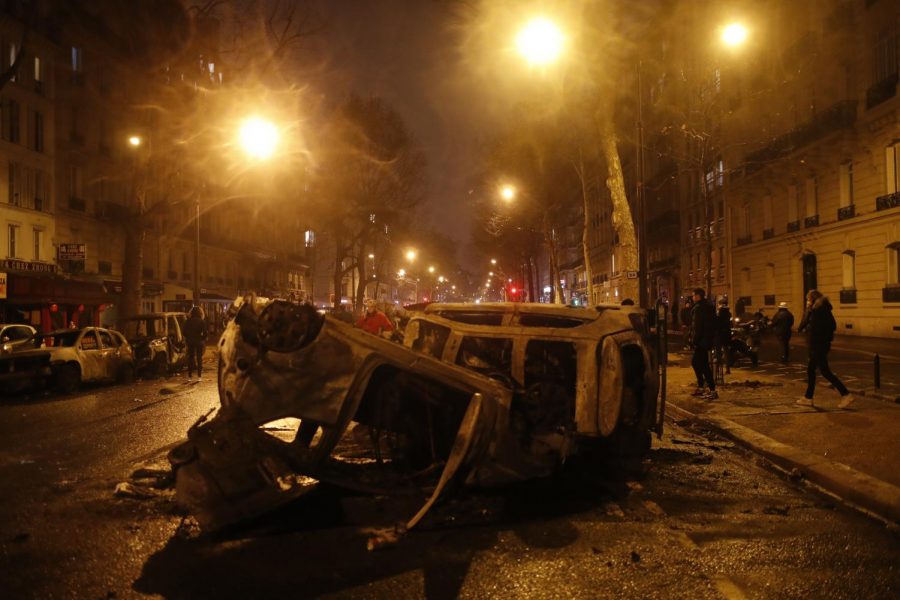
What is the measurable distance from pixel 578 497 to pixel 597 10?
47.8 feet

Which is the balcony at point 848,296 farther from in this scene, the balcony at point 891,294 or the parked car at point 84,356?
the parked car at point 84,356

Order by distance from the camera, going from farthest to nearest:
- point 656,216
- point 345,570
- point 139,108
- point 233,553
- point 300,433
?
point 656,216 < point 139,108 < point 300,433 < point 233,553 < point 345,570

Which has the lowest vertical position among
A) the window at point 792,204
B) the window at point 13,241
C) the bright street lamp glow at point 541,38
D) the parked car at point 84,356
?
the parked car at point 84,356

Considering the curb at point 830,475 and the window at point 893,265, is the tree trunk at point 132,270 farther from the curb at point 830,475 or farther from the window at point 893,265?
the window at point 893,265

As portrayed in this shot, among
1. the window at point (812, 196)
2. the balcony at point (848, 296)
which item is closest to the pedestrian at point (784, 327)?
the balcony at point (848, 296)

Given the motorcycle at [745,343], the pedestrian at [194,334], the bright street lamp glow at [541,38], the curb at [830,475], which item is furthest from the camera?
the motorcycle at [745,343]

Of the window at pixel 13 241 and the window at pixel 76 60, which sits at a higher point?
the window at pixel 76 60

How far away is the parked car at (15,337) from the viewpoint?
13930mm

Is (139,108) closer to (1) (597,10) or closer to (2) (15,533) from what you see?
(1) (597,10)

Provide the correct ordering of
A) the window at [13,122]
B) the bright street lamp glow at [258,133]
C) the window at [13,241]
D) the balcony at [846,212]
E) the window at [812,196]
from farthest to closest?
the window at [13,122] → the window at [812,196] → the window at [13,241] → the balcony at [846,212] → the bright street lamp glow at [258,133]

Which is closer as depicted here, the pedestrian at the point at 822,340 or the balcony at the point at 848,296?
the pedestrian at the point at 822,340

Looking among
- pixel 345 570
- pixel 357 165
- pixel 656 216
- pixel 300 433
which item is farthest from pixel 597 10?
pixel 656 216

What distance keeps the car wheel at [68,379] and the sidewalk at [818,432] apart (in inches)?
446

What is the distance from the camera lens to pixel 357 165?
39.8 meters
